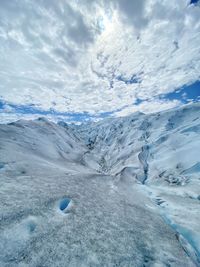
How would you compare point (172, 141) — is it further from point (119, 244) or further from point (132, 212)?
point (119, 244)

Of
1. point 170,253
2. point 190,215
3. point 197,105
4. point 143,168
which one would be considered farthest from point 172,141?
point 170,253

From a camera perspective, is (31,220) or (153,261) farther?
(31,220)

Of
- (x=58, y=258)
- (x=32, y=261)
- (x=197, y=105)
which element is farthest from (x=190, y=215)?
(x=197, y=105)

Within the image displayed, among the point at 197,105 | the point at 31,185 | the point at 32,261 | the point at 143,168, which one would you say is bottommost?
the point at 32,261

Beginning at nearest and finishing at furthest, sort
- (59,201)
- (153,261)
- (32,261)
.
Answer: (32,261)
(153,261)
(59,201)

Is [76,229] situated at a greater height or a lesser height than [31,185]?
lesser

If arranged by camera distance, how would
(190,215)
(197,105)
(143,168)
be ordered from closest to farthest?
(190,215), (143,168), (197,105)

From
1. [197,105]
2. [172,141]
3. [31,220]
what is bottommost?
[31,220]

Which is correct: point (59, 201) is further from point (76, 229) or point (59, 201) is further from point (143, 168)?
point (143, 168)

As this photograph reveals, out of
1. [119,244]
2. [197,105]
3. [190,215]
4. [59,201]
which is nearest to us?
[119,244]

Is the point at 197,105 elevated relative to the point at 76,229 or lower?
elevated
